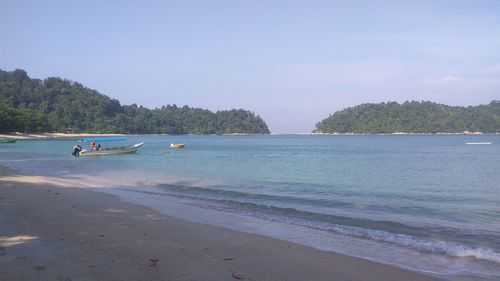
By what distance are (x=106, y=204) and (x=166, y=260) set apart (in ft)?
26.1

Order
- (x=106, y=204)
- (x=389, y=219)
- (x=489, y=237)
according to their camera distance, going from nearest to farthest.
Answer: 1. (x=489, y=237)
2. (x=389, y=219)
3. (x=106, y=204)

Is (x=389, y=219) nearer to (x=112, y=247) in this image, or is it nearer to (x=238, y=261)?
(x=238, y=261)

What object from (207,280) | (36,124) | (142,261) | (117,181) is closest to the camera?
(207,280)

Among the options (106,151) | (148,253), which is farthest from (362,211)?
(106,151)

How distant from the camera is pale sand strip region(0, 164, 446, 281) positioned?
7.14m

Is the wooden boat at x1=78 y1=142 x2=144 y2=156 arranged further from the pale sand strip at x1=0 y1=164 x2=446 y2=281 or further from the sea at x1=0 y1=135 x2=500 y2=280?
the pale sand strip at x1=0 y1=164 x2=446 y2=281

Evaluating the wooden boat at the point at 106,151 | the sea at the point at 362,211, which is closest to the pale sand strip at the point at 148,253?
the sea at the point at 362,211

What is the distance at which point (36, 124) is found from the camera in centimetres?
12356

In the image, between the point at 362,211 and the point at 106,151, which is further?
the point at 106,151

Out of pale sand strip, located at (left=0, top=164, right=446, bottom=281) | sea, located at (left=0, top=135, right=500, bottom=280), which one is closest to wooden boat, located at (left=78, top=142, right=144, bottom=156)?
sea, located at (left=0, top=135, right=500, bottom=280)

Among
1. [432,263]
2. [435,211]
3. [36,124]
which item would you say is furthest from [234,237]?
[36,124]

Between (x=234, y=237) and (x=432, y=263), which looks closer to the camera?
(x=432, y=263)

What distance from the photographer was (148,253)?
27.6ft

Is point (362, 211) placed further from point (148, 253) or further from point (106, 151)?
point (106, 151)
